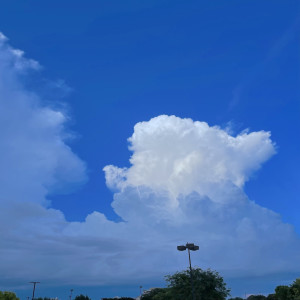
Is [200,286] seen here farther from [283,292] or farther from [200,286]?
[283,292]

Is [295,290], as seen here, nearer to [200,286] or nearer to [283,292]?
[283,292]

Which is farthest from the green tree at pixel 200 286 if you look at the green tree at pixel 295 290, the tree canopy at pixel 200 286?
the green tree at pixel 295 290

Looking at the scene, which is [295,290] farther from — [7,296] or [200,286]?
[7,296]

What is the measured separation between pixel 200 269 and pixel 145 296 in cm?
6231

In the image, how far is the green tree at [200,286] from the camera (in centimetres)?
5639

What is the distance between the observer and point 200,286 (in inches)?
2211

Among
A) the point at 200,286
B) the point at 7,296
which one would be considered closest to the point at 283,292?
the point at 200,286

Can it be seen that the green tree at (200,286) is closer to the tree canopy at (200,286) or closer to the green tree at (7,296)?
the tree canopy at (200,286)

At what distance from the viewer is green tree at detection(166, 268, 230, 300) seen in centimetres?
5639

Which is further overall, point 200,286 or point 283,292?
point 283,292

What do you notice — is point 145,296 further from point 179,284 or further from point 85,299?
point 179,284

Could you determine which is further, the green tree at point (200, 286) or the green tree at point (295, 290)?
the green tree at point (295, 290)

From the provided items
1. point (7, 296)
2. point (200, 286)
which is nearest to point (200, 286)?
point (200, 286)

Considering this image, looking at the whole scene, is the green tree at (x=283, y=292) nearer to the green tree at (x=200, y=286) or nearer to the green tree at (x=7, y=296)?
the green tree at (x=200, y=286)
